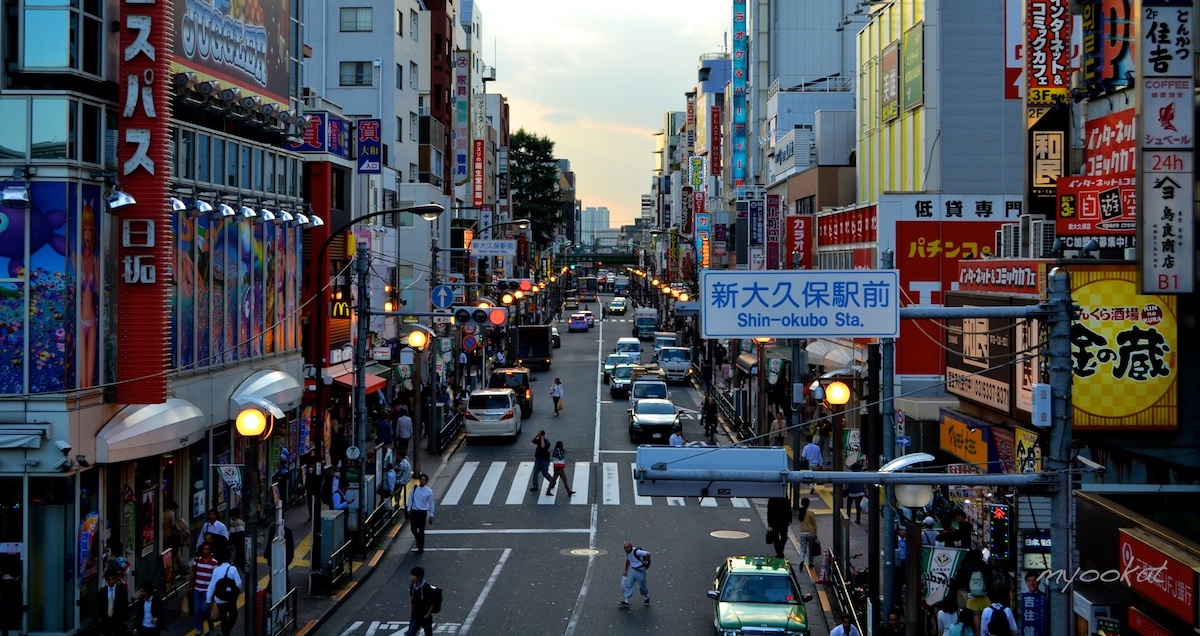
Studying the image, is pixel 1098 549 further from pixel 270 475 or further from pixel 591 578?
pixel 270 475

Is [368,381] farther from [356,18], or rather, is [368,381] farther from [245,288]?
[356,18]

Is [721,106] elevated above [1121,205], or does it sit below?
above

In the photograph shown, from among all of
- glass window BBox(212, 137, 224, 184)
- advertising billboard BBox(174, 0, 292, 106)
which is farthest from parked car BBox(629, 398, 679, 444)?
glass window BBox(212, 137, 224, 184)

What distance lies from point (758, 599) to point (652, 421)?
2250 centimetres

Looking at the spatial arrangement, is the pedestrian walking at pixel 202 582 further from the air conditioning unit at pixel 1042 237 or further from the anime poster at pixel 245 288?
the air conditioning unit at pixel 1042 237

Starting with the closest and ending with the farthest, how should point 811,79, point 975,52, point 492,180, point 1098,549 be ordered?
1. point 1098,549
2. point 975,52
3. point 811,79
4. point 492,180

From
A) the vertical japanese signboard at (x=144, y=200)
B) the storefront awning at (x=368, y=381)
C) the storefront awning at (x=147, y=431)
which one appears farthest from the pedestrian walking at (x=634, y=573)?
the storefront awning at (x=368, y=381)

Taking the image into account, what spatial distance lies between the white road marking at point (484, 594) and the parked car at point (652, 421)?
1587 centimetres

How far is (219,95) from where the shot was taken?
79.7 ft

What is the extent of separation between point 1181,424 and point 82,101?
18.6 metres

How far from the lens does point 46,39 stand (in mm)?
19234

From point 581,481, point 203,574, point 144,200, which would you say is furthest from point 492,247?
point 203,574

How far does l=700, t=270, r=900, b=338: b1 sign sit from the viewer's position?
10.5 metres

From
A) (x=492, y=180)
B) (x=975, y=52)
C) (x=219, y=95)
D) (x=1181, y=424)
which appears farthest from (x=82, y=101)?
(x=492, y=180)
